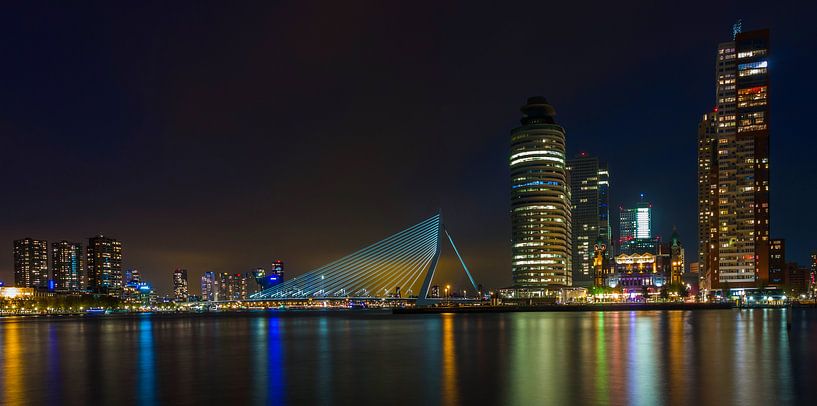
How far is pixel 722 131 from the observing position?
6506 inches

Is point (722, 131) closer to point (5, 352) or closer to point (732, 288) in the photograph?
point (732, 288)

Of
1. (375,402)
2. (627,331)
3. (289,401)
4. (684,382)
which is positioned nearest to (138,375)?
(289,401)

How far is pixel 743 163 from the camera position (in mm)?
162000

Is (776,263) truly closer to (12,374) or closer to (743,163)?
(743,163)

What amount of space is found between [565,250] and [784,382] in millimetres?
162052

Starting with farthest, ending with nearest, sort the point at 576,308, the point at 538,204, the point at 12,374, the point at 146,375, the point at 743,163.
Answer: the point at 538,204, the point at 743,163, the point at 576,308, the point at 12,374, the point at 146,375

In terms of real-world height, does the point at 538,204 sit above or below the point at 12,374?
above

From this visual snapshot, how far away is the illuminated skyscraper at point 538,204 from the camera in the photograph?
7293 inches

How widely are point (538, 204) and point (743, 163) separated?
51.9 metres

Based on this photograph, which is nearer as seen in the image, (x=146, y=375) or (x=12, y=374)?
(x=146, y=375)

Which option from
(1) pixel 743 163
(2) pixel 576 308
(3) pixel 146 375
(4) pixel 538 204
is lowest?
(2) pixel 576 308

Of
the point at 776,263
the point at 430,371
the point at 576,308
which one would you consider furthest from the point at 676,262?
the point at 430,371

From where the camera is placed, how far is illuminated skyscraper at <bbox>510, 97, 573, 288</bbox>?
608ft

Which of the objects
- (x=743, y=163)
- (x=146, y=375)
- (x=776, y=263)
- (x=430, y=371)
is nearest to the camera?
(x=430, y=371)
